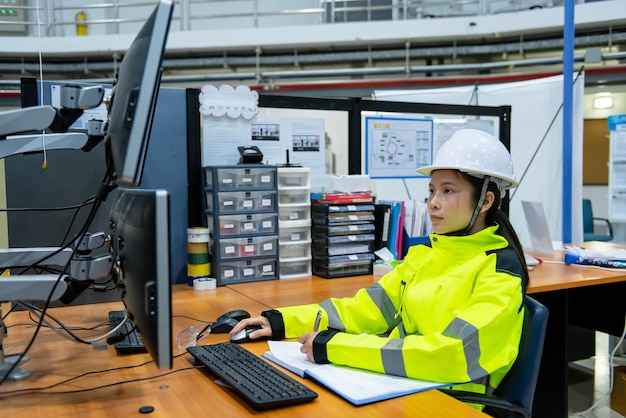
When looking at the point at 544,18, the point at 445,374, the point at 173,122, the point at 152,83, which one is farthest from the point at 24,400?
the point at 544,18

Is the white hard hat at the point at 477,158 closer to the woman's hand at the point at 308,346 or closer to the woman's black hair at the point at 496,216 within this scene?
the woman's black hair at the point at 496,216

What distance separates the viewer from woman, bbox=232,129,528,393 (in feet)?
3.96

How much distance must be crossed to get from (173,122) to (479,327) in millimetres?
1660

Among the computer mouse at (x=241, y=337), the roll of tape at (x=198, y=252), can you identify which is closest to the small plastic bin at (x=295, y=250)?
the roll of tape at (x=198, y=252)

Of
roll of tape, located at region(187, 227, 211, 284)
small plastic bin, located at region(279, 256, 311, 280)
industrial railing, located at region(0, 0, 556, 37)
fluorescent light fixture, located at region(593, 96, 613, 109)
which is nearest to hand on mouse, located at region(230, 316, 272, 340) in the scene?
roll of tape, located at region(187, 227, 211, 284)

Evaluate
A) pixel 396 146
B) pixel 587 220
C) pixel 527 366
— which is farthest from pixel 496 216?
pixel 587 220

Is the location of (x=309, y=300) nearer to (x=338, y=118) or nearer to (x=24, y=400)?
(x=24, y=400)

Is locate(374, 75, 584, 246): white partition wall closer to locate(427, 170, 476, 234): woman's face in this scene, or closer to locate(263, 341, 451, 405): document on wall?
locate(427, 170, 476, 234): woman's face

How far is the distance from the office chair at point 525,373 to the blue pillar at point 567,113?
303cm

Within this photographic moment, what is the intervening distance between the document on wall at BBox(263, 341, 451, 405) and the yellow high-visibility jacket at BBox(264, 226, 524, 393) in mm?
18

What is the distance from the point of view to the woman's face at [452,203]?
56.5 inches

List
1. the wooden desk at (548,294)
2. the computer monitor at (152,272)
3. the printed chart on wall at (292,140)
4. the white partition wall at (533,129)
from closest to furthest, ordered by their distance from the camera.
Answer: the computer monitor at (152,272) → the wooden desk at (548,294) → the printed chart on wall at (292,140) → the white partition wall at (533,129)

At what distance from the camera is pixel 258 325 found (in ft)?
5.02

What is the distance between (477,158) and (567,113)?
3182mm
